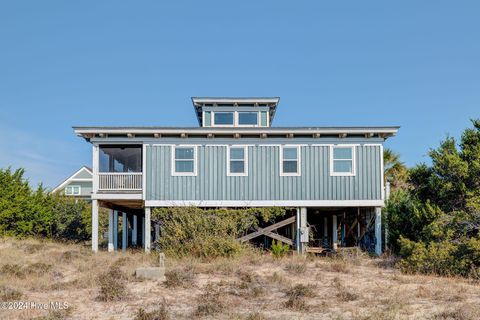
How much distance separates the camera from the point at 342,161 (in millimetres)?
21453

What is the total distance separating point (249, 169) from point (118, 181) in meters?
5.88

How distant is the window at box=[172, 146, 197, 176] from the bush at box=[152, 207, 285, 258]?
1.77 m

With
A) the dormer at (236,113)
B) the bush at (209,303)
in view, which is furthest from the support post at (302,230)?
the bush at (209,303)

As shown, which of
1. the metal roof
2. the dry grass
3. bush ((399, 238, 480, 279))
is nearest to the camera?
the dry grass

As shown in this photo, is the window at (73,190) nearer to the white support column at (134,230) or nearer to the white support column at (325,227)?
the white support column at (134,230)

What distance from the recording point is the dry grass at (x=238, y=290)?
439 inches

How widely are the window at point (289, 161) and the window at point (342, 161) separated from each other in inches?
59.1

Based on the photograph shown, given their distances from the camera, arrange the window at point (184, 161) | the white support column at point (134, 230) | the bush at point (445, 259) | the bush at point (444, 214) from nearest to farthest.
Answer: the bush at point (445, 259) → the bush at point (444, 214) → the window at point (184, 161) → the white support column at point (134, 230)

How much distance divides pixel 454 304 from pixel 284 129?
11.2 meters

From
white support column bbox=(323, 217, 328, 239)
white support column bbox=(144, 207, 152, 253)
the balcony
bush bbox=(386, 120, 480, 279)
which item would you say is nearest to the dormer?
the balcony

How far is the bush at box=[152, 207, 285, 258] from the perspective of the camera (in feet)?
61.8

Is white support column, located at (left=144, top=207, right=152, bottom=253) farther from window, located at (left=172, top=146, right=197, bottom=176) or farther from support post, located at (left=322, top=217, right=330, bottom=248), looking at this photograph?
support post, located at (left=322, top=217, right=330, bottom=248)

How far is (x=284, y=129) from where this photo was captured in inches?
835

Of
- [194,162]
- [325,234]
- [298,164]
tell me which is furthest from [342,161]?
[325,234]
